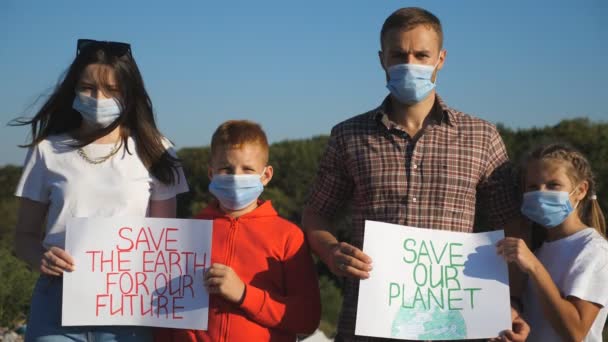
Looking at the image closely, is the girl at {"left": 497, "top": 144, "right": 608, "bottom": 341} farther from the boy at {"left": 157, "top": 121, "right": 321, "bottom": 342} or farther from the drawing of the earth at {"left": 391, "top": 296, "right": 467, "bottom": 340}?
the boy at {"left": 157, "top": 121, "right": 321, "bottom": 342}

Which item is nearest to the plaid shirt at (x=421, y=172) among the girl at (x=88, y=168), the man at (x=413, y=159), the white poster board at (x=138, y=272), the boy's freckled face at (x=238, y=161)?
the man at (x=413, y=159)

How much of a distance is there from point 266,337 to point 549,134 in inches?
297

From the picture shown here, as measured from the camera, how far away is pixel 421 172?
3.20m

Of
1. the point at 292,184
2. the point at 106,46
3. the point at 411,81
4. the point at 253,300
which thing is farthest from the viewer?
the point at 292,184

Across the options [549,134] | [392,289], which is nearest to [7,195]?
[549,134]

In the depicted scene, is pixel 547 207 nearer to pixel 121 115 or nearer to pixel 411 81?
pixel 411 81

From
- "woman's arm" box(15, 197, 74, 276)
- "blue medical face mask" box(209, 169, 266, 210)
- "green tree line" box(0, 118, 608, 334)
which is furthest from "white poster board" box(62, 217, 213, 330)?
"green tree line" box(0, 118, 608, 334)

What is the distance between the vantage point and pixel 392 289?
10.3 feet

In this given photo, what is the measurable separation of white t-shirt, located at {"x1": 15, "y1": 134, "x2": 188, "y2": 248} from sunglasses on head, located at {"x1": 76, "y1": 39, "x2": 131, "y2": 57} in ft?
1.56

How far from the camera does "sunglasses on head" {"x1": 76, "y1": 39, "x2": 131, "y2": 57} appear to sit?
349cm

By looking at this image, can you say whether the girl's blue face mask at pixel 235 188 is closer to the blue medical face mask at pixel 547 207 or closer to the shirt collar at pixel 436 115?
the shirt collar at pixel 436 115

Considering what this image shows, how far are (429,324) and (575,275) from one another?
696 mm

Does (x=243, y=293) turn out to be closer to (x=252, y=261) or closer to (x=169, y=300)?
(x=252, y=261)

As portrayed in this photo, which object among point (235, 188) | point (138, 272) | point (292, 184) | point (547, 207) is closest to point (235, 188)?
point (235, 188)
